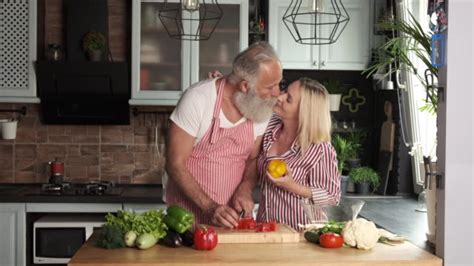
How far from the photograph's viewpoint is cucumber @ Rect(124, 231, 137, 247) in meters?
2.87

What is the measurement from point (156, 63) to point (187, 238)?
107 inches

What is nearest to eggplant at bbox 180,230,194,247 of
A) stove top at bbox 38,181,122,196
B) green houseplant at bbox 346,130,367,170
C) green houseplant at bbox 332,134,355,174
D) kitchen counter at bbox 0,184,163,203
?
kitchen counter at bbox 0,184,163,203

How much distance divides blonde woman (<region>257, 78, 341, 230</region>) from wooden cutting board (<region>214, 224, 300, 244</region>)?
336 mm

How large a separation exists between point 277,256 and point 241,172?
42.6 inches

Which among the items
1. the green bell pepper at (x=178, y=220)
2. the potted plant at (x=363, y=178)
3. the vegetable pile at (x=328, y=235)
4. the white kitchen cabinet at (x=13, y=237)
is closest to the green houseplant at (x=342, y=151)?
the potted plant at (x=363, y=178)

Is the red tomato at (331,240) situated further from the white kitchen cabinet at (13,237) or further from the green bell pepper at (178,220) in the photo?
the white kitchen cabinet at (13,237)

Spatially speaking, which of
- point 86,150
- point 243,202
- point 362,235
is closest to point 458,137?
point 362,235

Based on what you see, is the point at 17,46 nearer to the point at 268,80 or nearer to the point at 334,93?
the point at 334,93

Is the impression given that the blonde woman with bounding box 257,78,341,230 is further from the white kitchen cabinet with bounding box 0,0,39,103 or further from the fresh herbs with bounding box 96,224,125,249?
the white kitchen cabinet with bounding box 0,0,39,103

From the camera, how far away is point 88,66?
17.9ft

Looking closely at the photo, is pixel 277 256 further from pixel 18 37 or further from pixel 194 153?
pixel 18 37

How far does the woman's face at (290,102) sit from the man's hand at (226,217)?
587 millimetres

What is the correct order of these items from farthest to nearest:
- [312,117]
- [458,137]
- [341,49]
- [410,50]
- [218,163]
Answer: [341,49] → [410,50] → [218,163] → [312,117] → [458,137]

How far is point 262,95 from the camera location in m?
3.51
